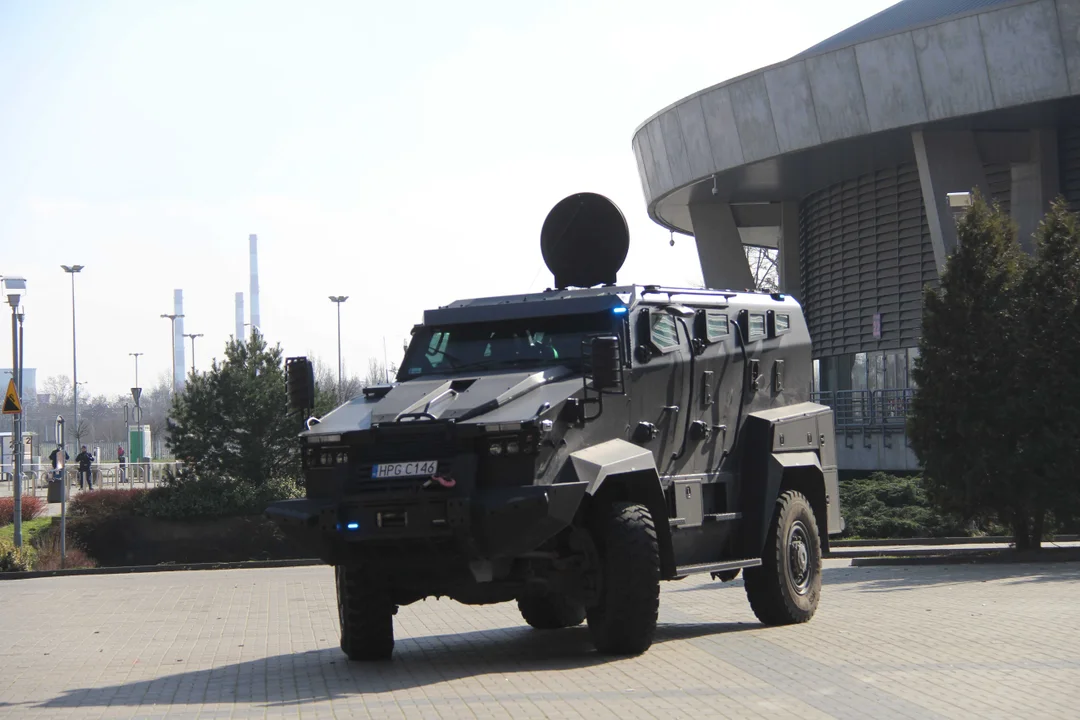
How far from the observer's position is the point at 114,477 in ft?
162

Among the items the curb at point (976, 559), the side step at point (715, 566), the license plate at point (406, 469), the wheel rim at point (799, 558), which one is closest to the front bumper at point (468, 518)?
the license plate at point (406, 469)

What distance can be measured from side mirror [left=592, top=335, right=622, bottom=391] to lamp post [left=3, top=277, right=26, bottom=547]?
62.2ft

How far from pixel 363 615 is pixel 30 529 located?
2667 cm

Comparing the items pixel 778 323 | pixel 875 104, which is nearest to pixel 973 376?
pixel 778 323

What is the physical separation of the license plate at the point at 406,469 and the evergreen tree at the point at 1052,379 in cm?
1220

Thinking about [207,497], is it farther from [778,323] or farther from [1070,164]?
[778,323]

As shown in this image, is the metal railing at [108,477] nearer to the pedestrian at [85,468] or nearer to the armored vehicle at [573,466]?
the pedestrian at [85,468]

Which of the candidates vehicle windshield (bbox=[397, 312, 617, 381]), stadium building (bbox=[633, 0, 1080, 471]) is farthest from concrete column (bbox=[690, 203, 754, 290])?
vehicle windshield (bbox=[397, 312, 617, 381])

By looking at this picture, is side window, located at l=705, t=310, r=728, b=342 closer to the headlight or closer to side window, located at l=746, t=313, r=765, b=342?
side window, located at l=746, t=313, r=765, b=342

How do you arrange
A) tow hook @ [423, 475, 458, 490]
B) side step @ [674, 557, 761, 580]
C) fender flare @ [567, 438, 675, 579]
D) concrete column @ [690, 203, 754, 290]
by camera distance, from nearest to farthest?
tow hook @ [423, 475, 458, 490] → fender flare @ [567, 438, 675, 579] → side step @ [674, 557, 761, 580] → concrete column @ [690, 203, 754, 290]

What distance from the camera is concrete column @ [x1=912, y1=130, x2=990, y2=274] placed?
35.0 m

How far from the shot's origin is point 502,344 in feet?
41.1

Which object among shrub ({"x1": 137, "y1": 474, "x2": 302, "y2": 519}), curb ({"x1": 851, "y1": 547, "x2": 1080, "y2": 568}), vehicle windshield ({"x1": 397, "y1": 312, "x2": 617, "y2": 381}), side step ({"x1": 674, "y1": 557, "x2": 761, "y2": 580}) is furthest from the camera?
shrub ({"x1": 137, "y1": 474, "x2": 302, "y2": 519})

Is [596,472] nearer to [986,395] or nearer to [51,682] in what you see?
[51,682]
